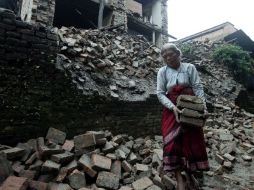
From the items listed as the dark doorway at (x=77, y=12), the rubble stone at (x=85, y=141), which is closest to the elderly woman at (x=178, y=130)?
the rubble stone at (x=85, y=141)

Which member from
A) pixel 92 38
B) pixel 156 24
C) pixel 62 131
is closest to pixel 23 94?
pixel 62 131

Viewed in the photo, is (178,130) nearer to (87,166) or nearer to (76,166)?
(87,166)

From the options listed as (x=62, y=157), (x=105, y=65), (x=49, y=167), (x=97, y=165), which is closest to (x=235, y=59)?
(x=105, y=65)

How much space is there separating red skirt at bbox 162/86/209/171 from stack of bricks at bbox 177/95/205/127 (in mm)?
147

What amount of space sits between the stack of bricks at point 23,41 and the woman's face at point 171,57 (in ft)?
6.38

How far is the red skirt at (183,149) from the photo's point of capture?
2928mm

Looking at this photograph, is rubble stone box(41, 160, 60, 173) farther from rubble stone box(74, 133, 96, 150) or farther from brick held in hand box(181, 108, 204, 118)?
brick held in hand box(181, 108, 204, 118)

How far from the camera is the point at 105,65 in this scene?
5719 millimetres

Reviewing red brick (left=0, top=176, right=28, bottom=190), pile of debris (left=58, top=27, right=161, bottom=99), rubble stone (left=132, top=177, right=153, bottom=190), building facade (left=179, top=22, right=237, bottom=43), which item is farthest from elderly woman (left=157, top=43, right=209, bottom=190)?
building facade (left=179, top=22, right=237, bottom=43)

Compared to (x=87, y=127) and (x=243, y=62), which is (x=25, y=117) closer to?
(x=87, y=127)

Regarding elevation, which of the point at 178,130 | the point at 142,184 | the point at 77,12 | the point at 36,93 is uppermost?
the point at 77,12

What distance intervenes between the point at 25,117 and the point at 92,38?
13.3 ft

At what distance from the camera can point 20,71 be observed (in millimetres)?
3752

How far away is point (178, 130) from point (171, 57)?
3.00ft
